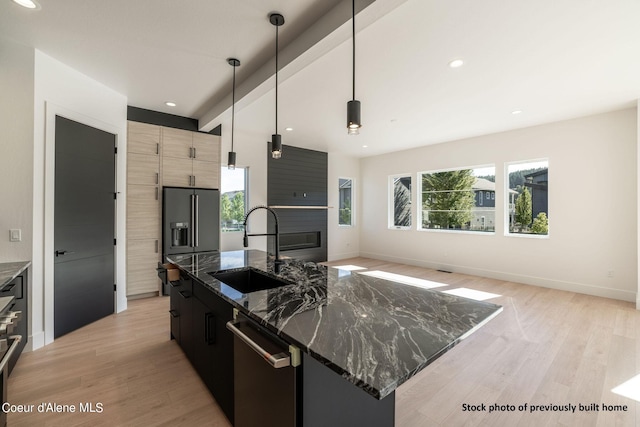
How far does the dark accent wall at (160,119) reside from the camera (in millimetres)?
4125

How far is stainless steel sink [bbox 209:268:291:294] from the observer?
2.15 metres

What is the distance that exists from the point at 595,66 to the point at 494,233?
326 cm

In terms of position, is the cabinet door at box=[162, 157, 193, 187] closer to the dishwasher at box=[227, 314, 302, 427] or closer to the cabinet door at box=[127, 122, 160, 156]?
the cabinet door at box=[127, 122, 160, 156]

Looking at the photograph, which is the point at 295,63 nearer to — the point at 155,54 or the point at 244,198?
the point at 155,54

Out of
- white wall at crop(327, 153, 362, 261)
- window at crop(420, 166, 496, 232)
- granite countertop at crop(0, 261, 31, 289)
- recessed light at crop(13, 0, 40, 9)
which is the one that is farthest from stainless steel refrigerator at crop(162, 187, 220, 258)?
window at crop(420, 166, 496, 232)

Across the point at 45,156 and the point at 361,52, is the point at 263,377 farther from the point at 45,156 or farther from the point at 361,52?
the point at 45,156

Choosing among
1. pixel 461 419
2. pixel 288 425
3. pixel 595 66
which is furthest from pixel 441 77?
pixel 288 425

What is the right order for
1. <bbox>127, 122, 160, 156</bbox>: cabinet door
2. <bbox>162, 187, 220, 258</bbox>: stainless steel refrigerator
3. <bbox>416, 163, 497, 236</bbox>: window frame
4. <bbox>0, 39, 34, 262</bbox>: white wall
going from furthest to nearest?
<bbox>416, 163, 497, 236</bbox>: window frame < <bbox>162, 187, 220, 258</bbox>: stainless steel refrigerator < <bbox>127, 122, 160, 156</bbox>: cabinet door < <bbox>0, 39, 34, 262</bbox>: white wall

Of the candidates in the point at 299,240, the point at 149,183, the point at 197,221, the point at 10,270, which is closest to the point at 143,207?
the point at 149,183

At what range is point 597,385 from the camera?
2172 millimetres

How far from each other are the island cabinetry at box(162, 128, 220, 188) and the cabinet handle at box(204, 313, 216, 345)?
10.4 ft

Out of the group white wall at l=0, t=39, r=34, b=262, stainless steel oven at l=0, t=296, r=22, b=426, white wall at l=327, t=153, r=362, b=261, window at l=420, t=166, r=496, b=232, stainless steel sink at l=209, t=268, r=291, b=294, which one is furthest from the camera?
white wall at l=327, t=153, r=362, b=261

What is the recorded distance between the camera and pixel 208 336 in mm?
1950

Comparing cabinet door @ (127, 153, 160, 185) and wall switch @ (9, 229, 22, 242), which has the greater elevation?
cabinet door @ (127, 153, 160, 185)
